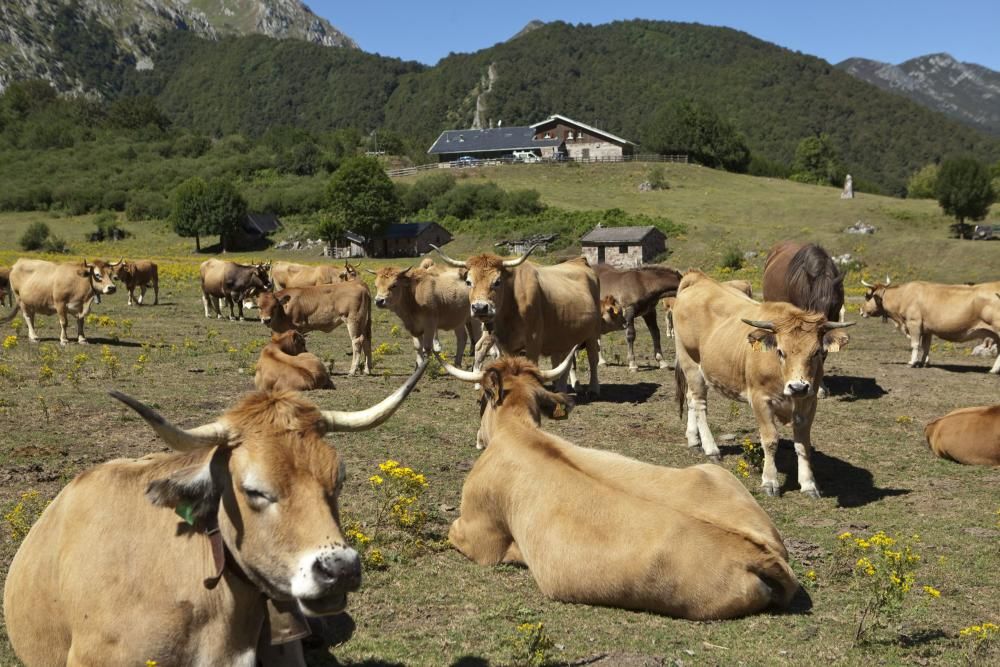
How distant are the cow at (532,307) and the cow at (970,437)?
595cm

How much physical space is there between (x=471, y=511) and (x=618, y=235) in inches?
2287

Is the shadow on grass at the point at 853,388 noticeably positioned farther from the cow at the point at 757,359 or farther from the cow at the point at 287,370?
the cow at the point at 287,370

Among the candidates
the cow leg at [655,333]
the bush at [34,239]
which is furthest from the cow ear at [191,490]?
the bush at [34,239]

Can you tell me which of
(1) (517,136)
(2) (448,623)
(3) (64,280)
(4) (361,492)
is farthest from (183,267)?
(1) (517,136)

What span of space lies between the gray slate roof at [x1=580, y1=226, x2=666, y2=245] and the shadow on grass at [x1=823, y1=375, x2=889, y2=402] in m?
44.6

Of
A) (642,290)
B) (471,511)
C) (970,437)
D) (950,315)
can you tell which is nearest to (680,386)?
(970,437)

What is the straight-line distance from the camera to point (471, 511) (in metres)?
7.76

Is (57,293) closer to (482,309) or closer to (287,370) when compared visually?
(287,370)

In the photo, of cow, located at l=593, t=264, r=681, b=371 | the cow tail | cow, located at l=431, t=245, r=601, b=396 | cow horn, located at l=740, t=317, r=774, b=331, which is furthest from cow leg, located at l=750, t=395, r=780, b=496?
cow, located at l=593, t=264, r=681, b=371

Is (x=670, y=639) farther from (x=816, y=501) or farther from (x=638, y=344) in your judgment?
(x=638, y=344)

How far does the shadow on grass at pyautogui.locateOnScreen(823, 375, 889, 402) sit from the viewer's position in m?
16.5

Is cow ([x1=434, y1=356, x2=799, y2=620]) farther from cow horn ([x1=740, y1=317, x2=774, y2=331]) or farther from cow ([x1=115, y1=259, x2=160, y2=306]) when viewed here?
cow ([x1=115, y1=259, x2=160, y2=306])

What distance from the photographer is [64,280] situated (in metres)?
20.9

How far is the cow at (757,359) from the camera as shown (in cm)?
974
